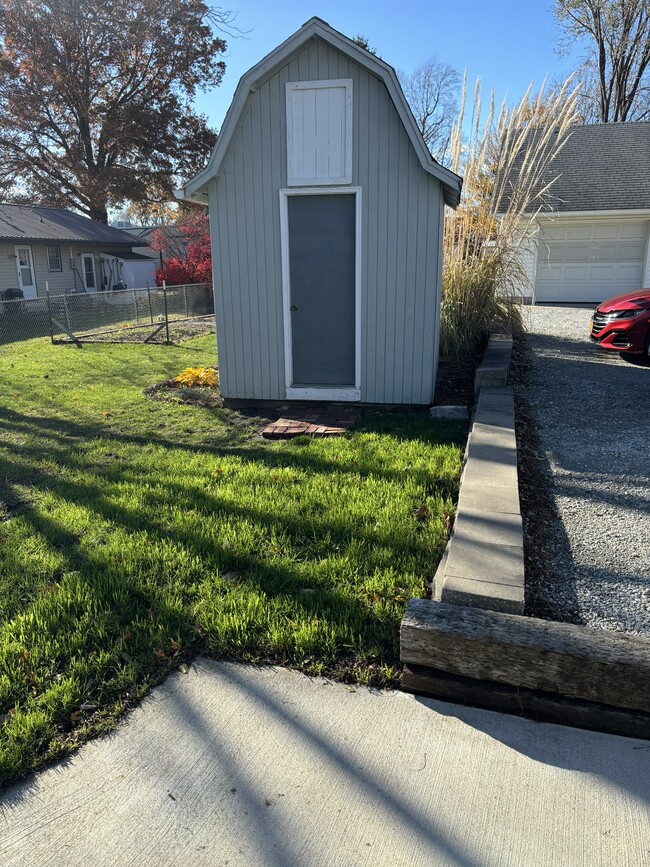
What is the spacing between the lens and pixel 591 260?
57.0ft

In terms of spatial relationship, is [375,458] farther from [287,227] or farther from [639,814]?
[639,814]

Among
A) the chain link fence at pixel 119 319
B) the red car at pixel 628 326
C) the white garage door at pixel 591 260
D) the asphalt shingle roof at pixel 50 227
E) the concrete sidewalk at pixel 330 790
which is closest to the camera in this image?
the concrete sidewalk at pixel 330 790

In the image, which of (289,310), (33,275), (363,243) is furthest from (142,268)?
(363,243)

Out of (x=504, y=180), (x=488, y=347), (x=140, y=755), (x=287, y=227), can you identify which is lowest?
(x=140, y=755)

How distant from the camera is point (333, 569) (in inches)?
130

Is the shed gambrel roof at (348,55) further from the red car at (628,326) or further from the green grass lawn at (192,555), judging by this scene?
the red car at (628,326)

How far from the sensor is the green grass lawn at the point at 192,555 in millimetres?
2617

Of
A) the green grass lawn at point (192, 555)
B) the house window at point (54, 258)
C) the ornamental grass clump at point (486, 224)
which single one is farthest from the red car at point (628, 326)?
the house window at point (54, 258)

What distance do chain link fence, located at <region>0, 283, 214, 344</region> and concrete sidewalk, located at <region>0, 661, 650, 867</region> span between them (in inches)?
455

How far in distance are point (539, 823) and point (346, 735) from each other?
0.70 m

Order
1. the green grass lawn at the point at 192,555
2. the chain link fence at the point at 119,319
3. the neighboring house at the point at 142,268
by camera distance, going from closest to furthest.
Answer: the green grass lawn at the point at 192,555 < the chain link fence at the point at 119,319 < the neighboring house at the point at 142,268

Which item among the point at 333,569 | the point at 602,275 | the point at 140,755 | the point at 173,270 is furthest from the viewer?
the point at 173,270

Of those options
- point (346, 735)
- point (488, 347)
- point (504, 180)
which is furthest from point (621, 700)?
point (504, 180)

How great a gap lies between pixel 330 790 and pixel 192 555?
1717mm
